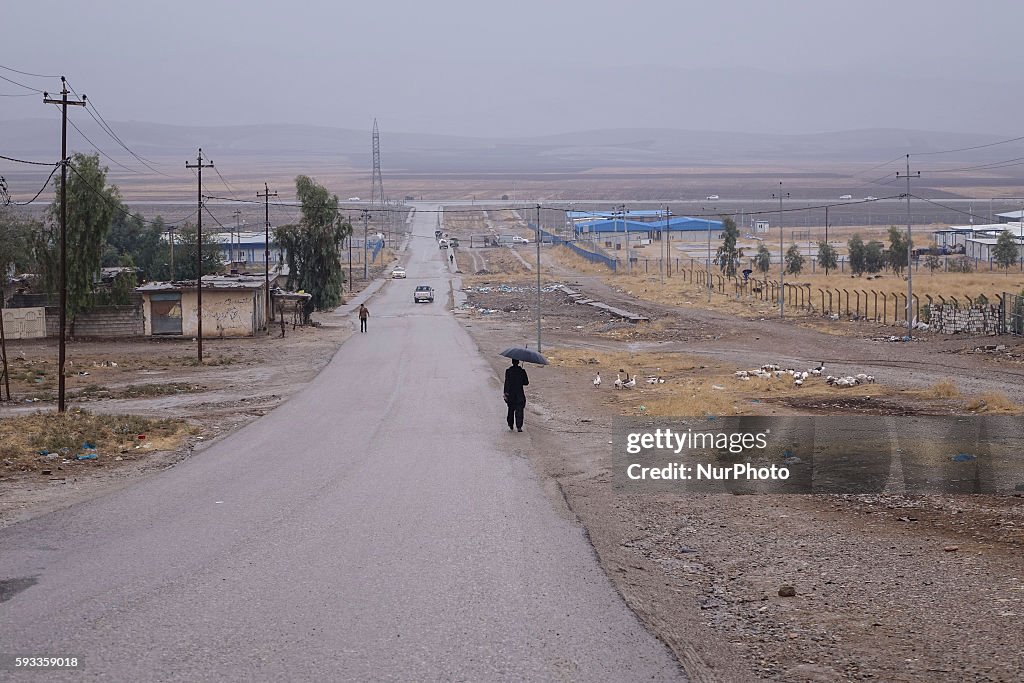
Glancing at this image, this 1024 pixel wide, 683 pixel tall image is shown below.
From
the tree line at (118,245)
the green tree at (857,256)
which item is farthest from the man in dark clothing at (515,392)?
the green tree at (857,256)

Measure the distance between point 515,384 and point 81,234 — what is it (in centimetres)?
3475

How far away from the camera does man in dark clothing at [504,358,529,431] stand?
781 inches

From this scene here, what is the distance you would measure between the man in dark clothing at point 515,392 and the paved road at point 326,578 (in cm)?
206

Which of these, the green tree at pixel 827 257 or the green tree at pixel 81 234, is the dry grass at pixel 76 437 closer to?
the green tree at pixel 81 234

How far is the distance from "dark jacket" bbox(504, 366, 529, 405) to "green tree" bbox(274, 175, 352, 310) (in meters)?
41.3

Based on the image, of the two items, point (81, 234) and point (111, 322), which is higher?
point (81, 234)

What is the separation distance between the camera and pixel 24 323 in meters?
47.7

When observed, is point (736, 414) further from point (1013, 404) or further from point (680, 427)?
point (1013, 404)

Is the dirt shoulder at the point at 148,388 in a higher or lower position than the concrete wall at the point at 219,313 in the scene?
lower

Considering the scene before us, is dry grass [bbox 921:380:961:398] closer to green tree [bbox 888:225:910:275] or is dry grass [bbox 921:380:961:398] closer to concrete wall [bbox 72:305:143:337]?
concrete wall [bbox 72:305:143:337]

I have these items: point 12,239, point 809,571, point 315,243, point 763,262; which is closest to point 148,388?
point 12,239

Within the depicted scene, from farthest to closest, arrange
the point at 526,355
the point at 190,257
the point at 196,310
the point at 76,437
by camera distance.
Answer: the point at 190,257
the point at 196,310
the point at 526,355
the point at 76,437

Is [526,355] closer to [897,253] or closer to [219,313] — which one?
[219,313]

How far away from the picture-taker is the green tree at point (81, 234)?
157 feet
